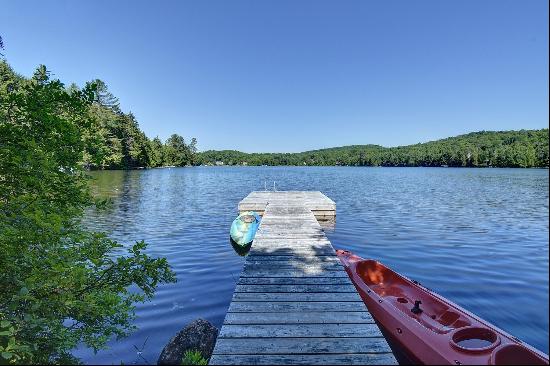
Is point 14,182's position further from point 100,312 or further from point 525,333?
point 525,333

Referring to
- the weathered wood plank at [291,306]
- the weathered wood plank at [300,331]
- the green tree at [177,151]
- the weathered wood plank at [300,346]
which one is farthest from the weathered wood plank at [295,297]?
the green tree at [177,151]

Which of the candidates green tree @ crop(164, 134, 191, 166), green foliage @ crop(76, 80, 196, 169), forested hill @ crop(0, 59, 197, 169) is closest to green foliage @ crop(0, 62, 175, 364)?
forested hill @ crop(0, 59, 197, 169)

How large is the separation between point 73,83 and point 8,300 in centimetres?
7001

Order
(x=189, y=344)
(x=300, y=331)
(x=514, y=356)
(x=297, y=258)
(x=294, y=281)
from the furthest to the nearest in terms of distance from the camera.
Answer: (x=297, y=258)
(x=294, y=281)
(x=189, y=344)
(x=300, y=331)
(x=514, y=356)

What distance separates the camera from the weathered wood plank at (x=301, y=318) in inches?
208

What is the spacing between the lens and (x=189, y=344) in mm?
6059

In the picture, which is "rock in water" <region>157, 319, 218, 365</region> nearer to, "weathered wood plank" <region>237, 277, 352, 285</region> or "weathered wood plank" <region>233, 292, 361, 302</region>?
"weathered wood plank" <region>233, 292, 361, 302</region>

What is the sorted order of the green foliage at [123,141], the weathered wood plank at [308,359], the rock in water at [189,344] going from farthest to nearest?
1. the green foliage at [123,141]
2. the rock in water at [189,344]
3. the weathered wood plank at [308,359]

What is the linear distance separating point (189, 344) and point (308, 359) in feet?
9.29

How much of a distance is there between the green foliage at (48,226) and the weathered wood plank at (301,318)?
1.67m

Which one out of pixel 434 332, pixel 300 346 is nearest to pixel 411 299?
pixel 434 332

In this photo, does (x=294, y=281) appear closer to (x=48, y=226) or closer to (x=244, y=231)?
→ (x=48, y=226)

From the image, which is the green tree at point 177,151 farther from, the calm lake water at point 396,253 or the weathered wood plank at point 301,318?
the weathered wood plank at point 301,318

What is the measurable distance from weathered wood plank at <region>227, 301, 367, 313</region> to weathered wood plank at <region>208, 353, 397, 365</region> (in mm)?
1415
